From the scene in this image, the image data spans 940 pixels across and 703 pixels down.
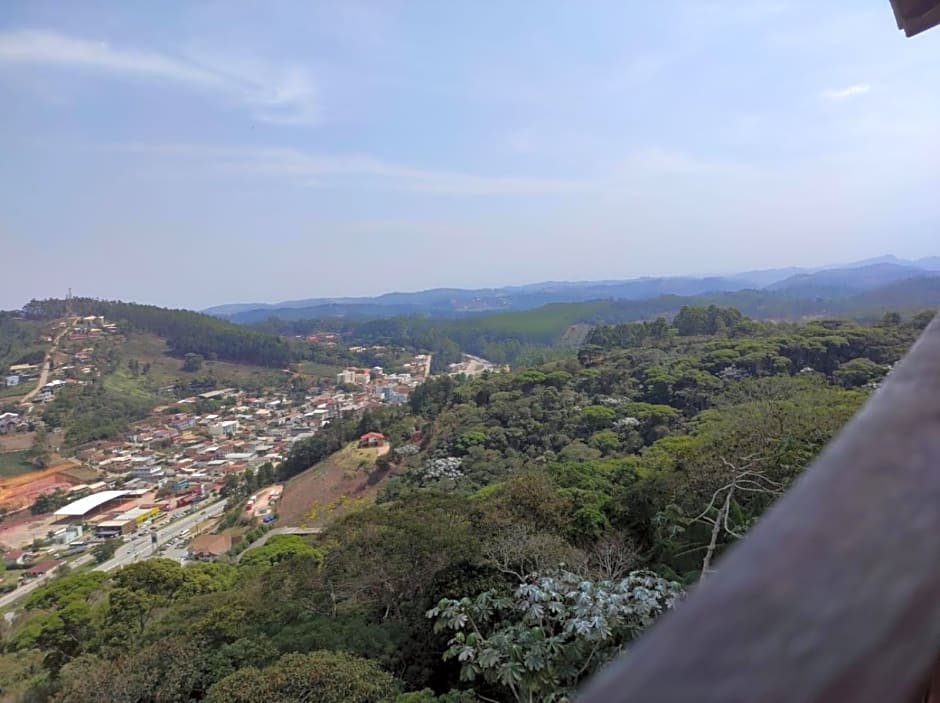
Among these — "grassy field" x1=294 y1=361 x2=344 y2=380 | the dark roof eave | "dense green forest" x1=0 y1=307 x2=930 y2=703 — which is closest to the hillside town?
"grassy field" x1=294 y1=361 x2=344 y2=380

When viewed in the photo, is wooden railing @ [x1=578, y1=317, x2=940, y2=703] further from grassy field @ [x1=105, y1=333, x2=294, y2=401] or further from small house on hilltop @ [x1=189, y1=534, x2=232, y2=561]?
grassy field @ [x1=105, y1=333, x2=294, y2=401]

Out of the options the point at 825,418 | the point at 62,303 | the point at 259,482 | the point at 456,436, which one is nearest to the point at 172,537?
the point at 259,482

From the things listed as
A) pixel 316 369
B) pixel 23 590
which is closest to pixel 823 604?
pixel 23 590

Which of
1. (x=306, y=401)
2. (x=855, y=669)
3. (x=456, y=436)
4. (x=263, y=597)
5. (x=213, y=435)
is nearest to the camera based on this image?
(x=855, y=669)

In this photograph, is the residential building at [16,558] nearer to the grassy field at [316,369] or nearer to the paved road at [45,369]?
the paved road at [45,369]

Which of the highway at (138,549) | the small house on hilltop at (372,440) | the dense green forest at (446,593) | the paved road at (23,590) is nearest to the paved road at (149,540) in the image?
the highway at (138,549)

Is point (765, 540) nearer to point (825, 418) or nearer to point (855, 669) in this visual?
point (855, 669)

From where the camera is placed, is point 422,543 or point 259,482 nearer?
point 422,543

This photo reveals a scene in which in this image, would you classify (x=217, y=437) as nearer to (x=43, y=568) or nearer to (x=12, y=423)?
(x=12, y=423)
